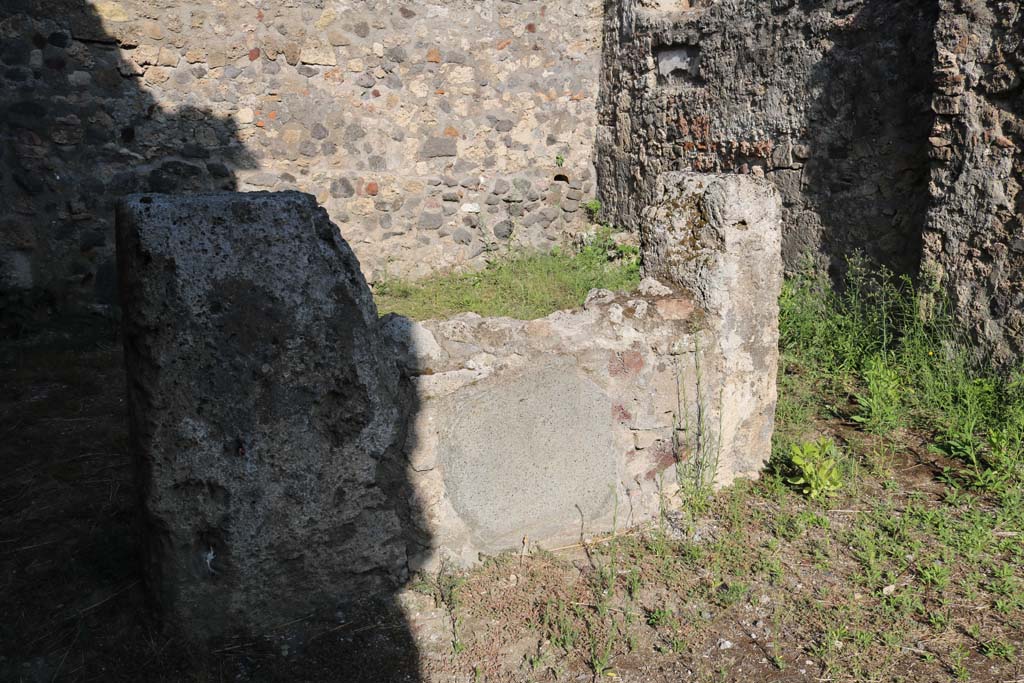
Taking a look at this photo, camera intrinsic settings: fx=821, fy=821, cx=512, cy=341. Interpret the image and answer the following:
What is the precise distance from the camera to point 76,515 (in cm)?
298

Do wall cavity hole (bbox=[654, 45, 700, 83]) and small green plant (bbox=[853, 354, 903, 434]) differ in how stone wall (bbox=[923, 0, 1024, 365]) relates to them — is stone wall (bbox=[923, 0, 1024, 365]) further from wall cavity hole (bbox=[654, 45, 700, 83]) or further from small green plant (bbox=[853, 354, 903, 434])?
wall cavity hole (bbox=[654, 45, 700, 83])

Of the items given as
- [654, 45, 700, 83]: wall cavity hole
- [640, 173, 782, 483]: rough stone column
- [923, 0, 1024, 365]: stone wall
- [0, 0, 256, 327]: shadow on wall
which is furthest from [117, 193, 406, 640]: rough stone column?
[654, 45, 700, 83]: wall cavity hole

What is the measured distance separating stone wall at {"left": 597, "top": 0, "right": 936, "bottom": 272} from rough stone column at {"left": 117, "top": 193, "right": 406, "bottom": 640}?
11.1 feet

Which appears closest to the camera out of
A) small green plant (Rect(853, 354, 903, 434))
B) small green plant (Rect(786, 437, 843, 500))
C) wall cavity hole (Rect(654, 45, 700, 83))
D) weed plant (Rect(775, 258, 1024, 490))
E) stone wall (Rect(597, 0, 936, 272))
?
small green plant (Rect(786, 437, 843, 500))

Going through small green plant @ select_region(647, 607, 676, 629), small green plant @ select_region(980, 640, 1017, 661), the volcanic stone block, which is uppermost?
the volcanic stone block

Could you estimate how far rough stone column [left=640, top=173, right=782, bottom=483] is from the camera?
3.00 meters

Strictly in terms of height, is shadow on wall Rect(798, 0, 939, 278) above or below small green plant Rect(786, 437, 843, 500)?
above

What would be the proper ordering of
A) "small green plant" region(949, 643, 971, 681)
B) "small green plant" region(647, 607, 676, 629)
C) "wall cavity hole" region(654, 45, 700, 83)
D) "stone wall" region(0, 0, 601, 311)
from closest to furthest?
"small green plant" region(949, 643, 971, 681)
"small green plant" region(647, 607, 676, 629)
"stone wall" region(0, 0, 601, 311)
"wall cavity hole" region(654, 45, 700, 83)

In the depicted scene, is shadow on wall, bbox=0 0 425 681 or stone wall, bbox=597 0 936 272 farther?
shadow on wall, bbox=0 0 425 681

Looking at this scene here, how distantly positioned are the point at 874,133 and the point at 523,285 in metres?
2.58

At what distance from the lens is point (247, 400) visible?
7.00 feet

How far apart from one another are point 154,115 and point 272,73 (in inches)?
35.1

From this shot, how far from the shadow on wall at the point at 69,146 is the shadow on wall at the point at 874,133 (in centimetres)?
416

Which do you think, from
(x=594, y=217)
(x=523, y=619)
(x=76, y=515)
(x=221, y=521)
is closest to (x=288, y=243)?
(x=221, y=521)
